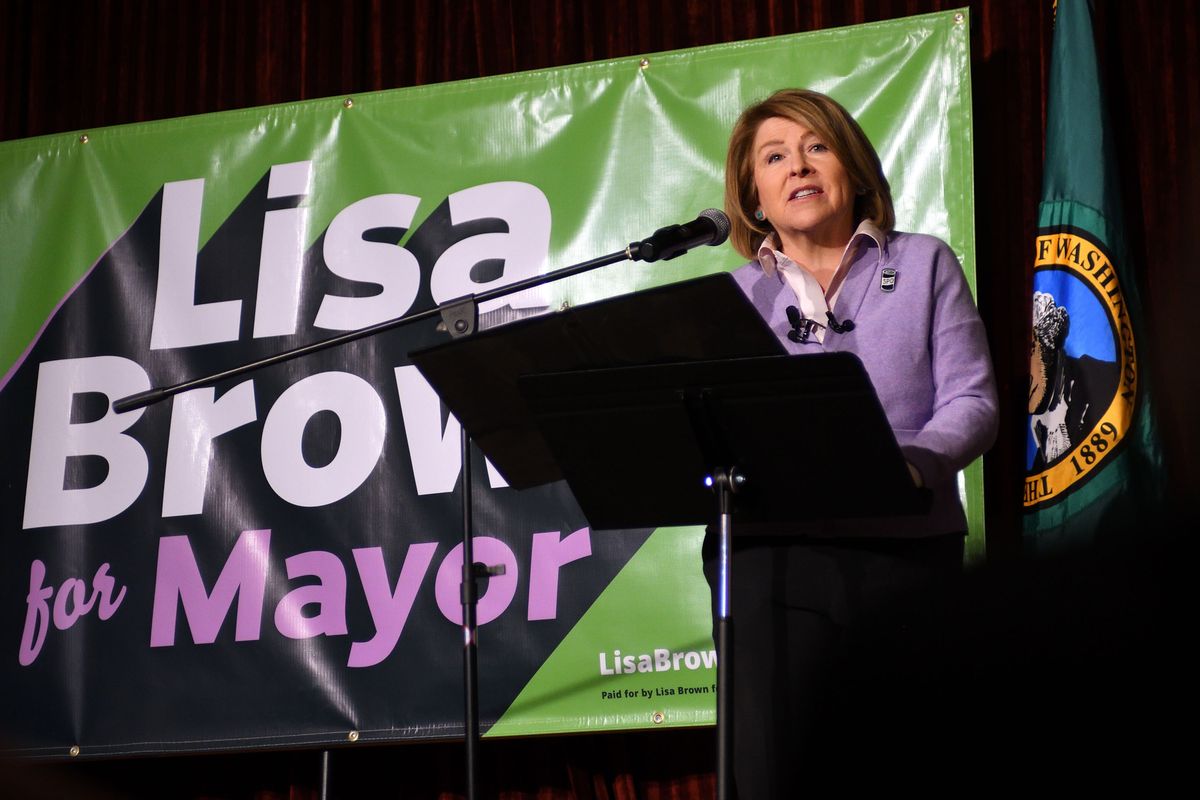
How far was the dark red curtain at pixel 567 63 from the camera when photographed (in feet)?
9.72

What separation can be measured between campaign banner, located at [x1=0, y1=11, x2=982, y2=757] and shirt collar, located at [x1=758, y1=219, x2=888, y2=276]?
588 mm

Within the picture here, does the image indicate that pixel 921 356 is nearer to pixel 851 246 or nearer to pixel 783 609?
pixel 851 246

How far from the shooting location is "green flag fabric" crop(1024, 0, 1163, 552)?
101 inches

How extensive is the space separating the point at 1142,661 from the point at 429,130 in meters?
2.96

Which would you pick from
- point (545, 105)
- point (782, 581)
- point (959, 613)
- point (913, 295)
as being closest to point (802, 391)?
point (782, 581)

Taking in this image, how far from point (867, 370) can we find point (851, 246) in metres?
0.28

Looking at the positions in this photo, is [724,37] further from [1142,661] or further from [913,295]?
[1142,661]

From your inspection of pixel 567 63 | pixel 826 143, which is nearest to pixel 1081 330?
pixel 826 143

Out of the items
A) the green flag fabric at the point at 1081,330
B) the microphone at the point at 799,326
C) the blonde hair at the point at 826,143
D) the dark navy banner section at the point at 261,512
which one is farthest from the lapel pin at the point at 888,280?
the dark navy banner section at the point at 261,512

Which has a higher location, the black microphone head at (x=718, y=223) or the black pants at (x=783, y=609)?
A: the black microphone head at (x=718, y=223)

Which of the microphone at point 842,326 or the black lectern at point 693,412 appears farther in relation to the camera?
the microphone at point 842,326

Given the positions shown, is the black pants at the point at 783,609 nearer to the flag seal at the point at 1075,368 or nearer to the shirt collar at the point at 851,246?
the shirt collar at the point at 851,246

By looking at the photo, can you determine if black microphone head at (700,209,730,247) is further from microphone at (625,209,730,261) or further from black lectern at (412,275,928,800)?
black lectern at (412,275,928,800)

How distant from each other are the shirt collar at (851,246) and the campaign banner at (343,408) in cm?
59
